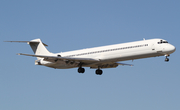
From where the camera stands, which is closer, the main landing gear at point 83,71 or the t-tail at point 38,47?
the main landing gear at point 83,71

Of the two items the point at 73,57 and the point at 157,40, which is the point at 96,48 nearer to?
the point at 73,57

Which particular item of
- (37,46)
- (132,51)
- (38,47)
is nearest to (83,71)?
(132,51)

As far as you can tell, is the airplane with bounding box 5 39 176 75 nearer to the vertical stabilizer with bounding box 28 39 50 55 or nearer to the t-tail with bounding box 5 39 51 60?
the t-tail with bounding box 5 39 51 60

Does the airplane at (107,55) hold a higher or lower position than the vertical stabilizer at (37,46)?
lower

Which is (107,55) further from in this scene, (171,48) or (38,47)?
(38,47)

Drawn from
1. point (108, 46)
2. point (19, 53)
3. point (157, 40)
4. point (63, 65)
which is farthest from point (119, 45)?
point (19, 53)

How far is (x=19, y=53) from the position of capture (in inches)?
1451

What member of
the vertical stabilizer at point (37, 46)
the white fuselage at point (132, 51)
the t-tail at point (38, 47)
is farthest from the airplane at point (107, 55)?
the vertical stabilizer at point (37, 46)

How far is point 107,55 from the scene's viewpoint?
4003cm

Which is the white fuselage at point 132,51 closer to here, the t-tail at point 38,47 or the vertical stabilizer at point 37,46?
the t-tail at point 38,47

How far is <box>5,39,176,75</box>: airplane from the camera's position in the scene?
38.6 metres

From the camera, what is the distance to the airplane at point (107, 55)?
3856 cm

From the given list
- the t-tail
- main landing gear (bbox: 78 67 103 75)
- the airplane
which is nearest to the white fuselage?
the airplane

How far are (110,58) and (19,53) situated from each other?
11.6 m
